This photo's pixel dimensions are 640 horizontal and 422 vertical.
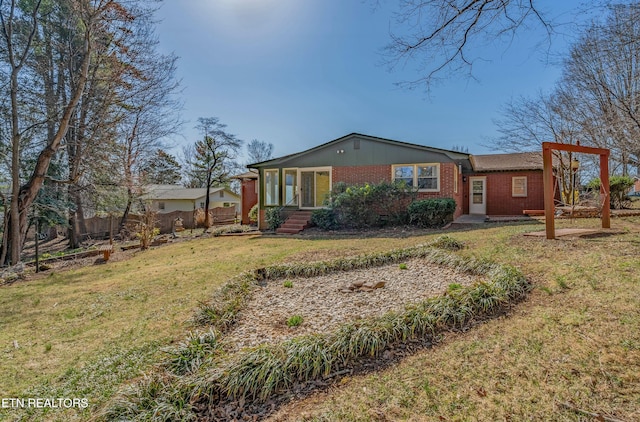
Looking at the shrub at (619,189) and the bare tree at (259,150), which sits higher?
the bare tree at (259,150)

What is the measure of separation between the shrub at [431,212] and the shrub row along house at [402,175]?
1.25m

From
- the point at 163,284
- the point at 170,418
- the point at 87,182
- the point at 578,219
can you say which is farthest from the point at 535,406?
the point at 87,182

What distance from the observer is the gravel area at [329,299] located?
3609 millimetres

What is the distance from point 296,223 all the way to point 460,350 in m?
10.6

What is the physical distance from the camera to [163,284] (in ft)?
20.1

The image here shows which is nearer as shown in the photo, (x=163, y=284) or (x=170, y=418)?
(x=170, y=418)

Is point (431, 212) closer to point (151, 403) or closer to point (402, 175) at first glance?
point (402, 175)

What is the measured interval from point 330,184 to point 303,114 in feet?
16.4

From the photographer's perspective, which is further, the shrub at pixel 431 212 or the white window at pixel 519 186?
the white window at pixel 519 186

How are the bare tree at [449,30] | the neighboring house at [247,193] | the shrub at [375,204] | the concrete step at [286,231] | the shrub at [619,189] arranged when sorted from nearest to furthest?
the bare tree at [449,30] → the shrub at [375,204] → the concrete step at [286,231] → the shrub at [619,189] → the neighboring house at [247,193]

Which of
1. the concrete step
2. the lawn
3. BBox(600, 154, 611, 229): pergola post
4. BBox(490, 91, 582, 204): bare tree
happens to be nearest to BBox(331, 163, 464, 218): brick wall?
the concrete step

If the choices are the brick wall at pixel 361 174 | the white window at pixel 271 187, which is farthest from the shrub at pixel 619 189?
the white window at pixel 271 187

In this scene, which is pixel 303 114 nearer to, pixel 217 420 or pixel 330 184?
pixel 330 184

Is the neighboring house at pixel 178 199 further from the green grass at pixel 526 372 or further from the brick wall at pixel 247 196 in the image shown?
the green grass at pixel 526 372
